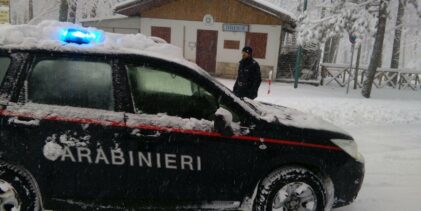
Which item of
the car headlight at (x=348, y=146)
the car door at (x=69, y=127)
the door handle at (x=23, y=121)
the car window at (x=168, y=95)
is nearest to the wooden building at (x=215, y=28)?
the car headlight at (x=348, y=146)

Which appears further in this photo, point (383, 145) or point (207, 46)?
point (207, 46)

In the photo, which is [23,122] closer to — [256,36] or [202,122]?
[202,122]

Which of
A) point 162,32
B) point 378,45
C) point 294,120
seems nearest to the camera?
point 294,120

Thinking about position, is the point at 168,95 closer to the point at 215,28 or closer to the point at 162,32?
the point at 215,28

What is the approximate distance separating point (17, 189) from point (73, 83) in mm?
1044

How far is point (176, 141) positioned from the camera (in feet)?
12.0

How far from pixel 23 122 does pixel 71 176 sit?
62cm

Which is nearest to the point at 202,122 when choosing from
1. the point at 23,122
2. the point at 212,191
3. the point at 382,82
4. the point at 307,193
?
the point at 212,191

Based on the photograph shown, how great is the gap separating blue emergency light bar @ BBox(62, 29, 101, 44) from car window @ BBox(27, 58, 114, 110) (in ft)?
0.72

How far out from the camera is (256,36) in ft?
69.6

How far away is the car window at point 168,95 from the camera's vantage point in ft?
12.2

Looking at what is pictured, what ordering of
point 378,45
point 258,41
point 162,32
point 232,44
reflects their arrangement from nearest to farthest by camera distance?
1. point 378,45
2. point 258,41
3. point 232,44
4. point 162,32

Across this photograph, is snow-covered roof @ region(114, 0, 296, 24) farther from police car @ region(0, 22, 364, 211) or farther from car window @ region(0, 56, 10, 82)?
car window @ region(0, 56, 10, 82)

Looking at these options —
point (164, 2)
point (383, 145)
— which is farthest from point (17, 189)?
point (164, 2)
